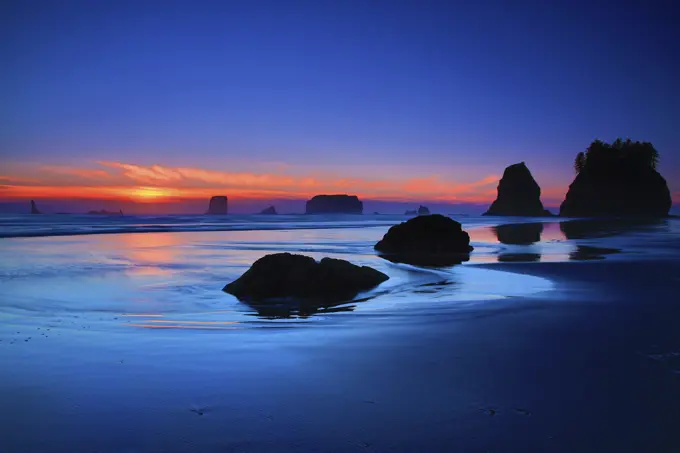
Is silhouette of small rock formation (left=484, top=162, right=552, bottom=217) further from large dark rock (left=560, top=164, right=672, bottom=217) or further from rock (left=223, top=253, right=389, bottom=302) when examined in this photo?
rock (left=223, top=253, right=389, bottom=302)

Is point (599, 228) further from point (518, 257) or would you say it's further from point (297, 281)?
point (297, 281)

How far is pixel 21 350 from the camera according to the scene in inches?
204

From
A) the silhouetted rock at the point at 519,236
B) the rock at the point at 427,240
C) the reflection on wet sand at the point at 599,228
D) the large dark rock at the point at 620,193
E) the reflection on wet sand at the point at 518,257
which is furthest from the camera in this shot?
the large dark rock at the point at 620,193

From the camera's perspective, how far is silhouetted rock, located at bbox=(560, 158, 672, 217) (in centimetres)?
10269

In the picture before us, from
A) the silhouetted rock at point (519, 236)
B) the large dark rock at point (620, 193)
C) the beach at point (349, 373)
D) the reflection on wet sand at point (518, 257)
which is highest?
the large dark rock at point (620, 193)

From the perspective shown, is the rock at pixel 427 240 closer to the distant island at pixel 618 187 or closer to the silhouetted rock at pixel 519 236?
the silhouetted rock at pixel 519 236

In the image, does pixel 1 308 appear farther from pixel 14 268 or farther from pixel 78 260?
pixel 78 260

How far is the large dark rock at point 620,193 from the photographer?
10269 centimetres

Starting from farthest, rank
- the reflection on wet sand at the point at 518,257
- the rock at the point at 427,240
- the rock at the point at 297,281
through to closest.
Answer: the rock at the point at 427,240 < the reflection on wet sand at the point at 518,257 < the rock at the point at 297,281

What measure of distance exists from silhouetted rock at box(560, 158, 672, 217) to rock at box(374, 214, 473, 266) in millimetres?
95648

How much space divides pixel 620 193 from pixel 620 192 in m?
0.22

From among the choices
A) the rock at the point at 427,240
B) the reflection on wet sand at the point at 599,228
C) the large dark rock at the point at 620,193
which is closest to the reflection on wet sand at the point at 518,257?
the rock at the point at 427,240

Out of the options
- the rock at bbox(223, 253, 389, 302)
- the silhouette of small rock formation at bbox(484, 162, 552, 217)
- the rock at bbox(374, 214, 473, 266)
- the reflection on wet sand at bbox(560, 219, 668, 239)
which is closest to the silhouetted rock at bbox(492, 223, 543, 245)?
the reflection on wet sand at bbox(560, 219, 668, 239)

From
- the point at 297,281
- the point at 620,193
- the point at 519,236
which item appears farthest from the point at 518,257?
the point at 620,193
